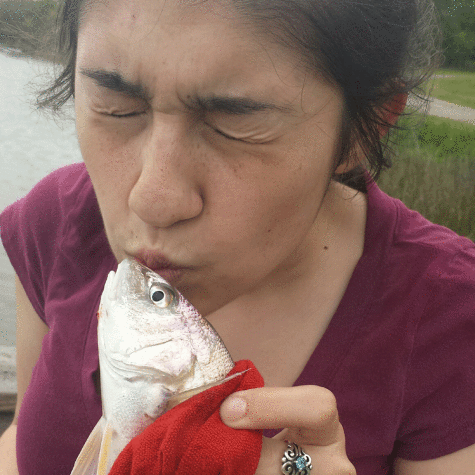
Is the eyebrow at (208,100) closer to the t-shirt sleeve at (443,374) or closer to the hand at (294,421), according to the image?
the hand at (294,421)

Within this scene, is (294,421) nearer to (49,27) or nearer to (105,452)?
(105,452)

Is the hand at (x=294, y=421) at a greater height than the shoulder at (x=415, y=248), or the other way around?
the shoulder at (x=415, y=248)

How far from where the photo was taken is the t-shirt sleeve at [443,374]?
1285 mm

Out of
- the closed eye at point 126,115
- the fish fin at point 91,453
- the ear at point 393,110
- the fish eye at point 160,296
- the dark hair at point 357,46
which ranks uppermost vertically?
the dark hair at point 357,46

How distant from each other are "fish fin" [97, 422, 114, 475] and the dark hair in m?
0.74

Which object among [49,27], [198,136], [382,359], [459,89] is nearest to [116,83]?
[198,136]

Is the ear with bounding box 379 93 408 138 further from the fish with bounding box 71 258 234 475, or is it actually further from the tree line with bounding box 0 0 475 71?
the fish with bounding box 71 258 234 475

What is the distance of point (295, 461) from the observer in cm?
91

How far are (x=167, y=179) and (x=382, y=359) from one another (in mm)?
769

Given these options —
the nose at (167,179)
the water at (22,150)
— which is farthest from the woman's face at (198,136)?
the water at (22,150)

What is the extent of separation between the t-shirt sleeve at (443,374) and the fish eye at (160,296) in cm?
72

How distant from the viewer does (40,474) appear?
1429 mm

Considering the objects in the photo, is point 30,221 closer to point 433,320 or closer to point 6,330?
point 433,320

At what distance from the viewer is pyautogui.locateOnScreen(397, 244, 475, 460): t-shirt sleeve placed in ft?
4.22
